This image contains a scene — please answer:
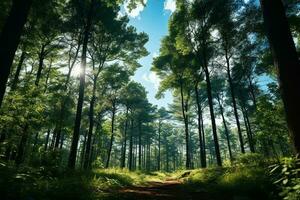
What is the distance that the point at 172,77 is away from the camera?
25.4 metres

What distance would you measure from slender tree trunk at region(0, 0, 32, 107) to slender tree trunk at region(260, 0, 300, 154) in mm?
5915

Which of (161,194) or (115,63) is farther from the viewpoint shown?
(115,63)

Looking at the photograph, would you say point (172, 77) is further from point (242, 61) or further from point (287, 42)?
point (287, 42)

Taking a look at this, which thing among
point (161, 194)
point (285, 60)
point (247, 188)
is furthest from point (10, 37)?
point (247, 188)

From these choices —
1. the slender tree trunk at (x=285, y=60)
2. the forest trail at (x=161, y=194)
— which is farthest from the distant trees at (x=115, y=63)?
the forest trail at (x=161, y=194)

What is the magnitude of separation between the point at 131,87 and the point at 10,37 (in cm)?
2613

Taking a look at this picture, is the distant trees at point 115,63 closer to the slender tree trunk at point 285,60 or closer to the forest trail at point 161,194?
the slender tree trunk at point 285,60

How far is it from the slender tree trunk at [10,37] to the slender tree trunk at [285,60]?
5.92 metres

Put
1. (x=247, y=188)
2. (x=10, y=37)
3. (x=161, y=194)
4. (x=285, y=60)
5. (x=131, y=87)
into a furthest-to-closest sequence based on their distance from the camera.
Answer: (x=131, y=87)
(x=161, y=194)
(x=247, y=188)
(x=10, y=37)
(x=285, y=60)

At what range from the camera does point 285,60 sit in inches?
184

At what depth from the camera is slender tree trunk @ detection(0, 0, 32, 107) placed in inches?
207

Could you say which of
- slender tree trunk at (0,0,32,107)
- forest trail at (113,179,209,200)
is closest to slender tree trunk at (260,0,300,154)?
forest trail at (113,179,209,200)

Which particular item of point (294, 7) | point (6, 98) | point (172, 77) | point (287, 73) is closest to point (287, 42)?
point (287, 73)

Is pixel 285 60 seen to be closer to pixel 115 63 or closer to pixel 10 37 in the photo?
pixel 10 37
